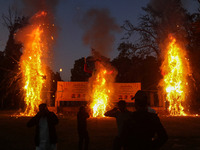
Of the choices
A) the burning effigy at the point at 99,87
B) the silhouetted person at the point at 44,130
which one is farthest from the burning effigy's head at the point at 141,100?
the burning effigy at the point at 99,87

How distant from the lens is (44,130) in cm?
512

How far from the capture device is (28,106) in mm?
20828

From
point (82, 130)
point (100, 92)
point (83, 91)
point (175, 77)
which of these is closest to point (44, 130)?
point (82, 130)

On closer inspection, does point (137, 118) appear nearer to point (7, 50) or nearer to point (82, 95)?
point (82, 95)

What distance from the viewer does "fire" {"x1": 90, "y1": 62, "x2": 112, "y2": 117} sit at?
2038 centimetres

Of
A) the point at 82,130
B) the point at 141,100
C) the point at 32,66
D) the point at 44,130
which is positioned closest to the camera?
the point at 141,100

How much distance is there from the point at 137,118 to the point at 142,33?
96.3 ft

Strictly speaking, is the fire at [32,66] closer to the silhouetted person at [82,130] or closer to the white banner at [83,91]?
the white banner at [83,91]

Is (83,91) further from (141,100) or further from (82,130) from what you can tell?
(141,100)

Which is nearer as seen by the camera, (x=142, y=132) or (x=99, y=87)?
(x=142, y=132)

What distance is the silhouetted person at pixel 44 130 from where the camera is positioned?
5074 mm

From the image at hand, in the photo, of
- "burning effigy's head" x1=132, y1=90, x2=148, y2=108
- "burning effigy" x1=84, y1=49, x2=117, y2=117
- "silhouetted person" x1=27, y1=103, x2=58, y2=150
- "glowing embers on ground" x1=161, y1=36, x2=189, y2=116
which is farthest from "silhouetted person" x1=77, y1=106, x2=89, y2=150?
"glowing embers on ground" x1=161, y1=36, x2=189, y2=116

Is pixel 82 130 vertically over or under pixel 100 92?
under

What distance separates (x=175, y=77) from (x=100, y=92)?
771 cm
